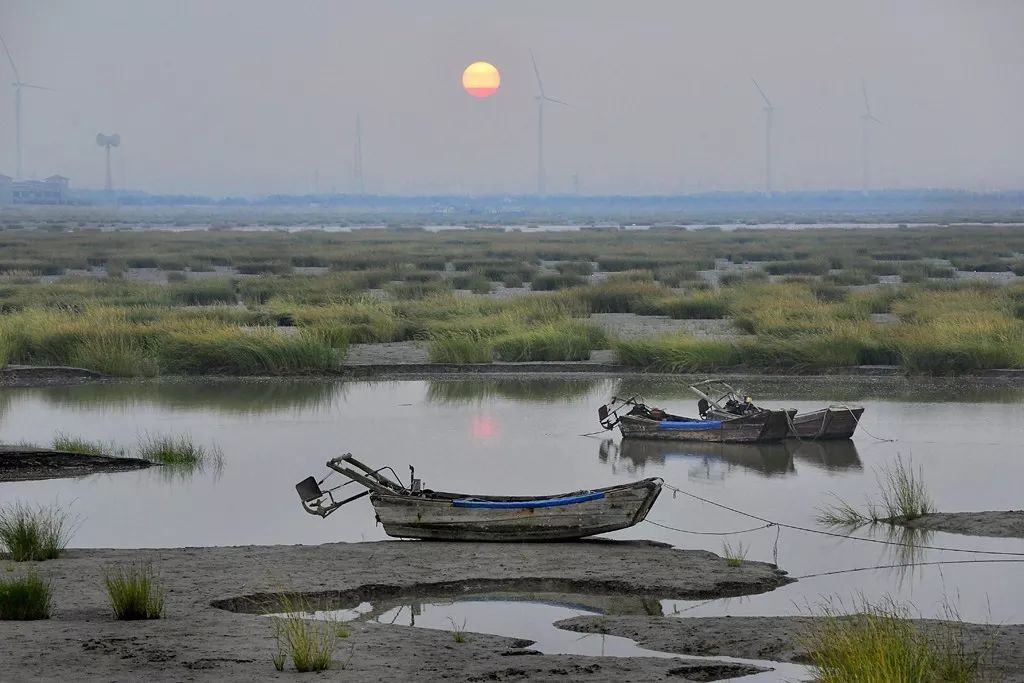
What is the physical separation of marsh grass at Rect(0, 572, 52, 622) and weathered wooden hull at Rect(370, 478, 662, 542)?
379cm

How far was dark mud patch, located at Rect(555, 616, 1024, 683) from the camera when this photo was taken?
9.77 metres

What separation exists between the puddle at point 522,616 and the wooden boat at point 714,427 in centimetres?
851

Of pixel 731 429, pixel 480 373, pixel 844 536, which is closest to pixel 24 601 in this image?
pixel 844 536

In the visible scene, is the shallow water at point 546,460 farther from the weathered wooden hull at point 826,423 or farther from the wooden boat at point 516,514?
Answer: the wooden boat at point 516,514

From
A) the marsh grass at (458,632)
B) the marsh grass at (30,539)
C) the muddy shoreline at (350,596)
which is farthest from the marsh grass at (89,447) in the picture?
the marsh grass at (458,632)

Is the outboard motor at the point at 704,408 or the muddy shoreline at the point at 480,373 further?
the muddy shoreline at the point at 480,373

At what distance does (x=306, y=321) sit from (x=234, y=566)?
21.8m

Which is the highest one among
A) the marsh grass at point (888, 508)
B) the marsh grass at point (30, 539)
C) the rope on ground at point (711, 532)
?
the marsh grass at point (30, 539)

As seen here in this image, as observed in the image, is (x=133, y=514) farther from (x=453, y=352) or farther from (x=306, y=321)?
(x=306, y=321)

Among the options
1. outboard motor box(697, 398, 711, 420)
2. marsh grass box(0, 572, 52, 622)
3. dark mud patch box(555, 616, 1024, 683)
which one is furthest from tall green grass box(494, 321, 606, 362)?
marsh grass box(0, 572, 52, 622)

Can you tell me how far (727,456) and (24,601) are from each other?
439 inches

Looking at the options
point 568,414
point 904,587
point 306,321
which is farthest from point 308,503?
point 306,321

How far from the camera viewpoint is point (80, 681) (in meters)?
8.91

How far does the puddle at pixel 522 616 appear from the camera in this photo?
410 inches
